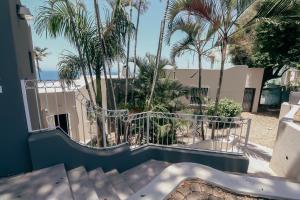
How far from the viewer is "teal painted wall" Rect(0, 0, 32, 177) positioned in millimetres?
2766

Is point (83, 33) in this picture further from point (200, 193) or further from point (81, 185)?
point (200, 193)

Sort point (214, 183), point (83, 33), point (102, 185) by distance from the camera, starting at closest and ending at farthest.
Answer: point (214, 183) < point (102, 185) < point (83, 33)

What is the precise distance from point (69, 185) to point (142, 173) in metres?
1.52

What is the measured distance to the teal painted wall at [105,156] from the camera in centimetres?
312

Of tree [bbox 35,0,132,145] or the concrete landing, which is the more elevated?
tree [bbox 35,0,132,145]

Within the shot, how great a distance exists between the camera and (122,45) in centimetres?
564

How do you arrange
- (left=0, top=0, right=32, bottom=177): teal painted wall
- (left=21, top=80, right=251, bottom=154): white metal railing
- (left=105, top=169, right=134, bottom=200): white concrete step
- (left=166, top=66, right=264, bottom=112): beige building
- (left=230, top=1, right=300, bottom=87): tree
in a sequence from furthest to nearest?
(left=166, top=66, right=264, bottom=112): beige building → (left=230, top=1, right=300, bottom=87): tree → (left=21, top=80, right=251, bottom=154): white metal railing → (left=105, top=169, right=134, bottom=200): white concrete step → (left=0, top=0, right=32, bottom=177): teal painted wall

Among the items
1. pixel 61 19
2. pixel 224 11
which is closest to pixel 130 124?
pixel 61 19

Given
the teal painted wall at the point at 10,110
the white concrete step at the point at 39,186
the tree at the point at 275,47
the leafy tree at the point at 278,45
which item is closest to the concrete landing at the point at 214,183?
the white concrete step at the point at 39,186

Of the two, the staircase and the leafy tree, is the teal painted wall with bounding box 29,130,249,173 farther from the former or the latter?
the leafy tree

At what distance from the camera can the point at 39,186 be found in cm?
273

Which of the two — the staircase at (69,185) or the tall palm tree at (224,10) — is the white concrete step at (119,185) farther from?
the tall palm tree at (224,10)

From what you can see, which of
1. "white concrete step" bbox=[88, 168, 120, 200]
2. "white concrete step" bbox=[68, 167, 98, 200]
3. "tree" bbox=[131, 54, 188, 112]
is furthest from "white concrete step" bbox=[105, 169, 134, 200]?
"tree" bbox=[131, 54, 188, 112]

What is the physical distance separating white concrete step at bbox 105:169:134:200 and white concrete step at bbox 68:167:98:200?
46 cm
